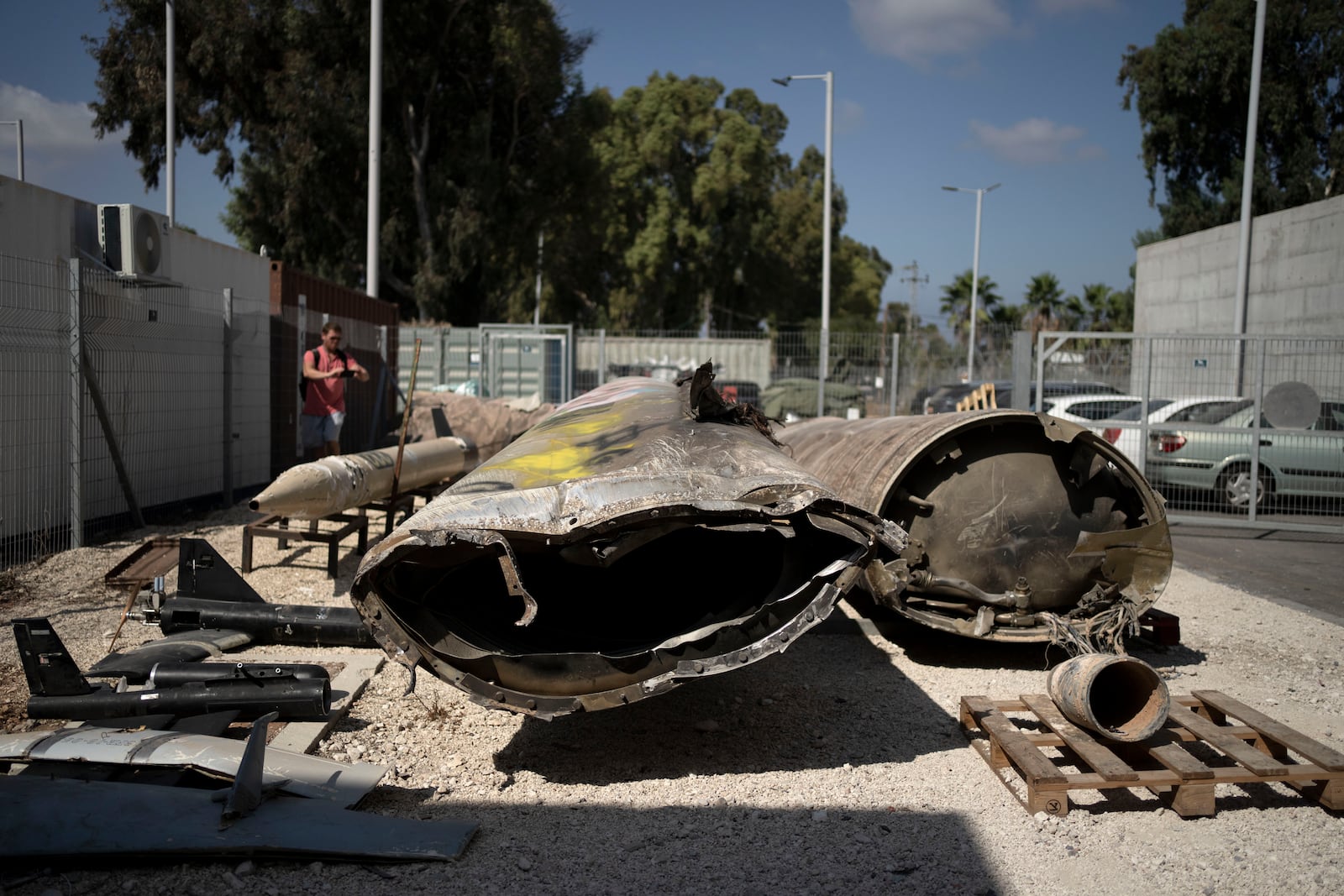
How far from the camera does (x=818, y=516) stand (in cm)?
366

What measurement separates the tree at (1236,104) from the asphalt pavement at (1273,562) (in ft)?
82.3

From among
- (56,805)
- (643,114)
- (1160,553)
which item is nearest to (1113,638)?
(1160,553)

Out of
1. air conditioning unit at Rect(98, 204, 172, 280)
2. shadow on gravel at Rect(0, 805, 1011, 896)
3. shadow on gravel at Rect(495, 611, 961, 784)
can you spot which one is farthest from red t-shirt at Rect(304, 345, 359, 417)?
shadow on gravel at Rect(0, 805, 1011, 896)

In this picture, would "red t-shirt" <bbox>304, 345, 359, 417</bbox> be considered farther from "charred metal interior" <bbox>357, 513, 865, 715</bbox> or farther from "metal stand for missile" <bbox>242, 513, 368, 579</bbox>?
"charred metal interior" <bbox>357, 513, 865, 715</bbox>

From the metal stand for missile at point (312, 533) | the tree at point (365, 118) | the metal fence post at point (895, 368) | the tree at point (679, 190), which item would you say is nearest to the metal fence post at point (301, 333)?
the metal stand for missile at point (312, 533)

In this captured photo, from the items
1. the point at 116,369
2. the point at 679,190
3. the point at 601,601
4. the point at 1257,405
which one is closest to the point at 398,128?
the point at 679,190

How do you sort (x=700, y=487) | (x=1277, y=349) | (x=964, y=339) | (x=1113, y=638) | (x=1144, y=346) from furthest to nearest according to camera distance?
(x=964, y=339) < (x=1277, y=349) < (x=1144, y=346) < (x=1113, y=638) < (x=700, y=487)

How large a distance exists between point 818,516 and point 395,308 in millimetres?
14593

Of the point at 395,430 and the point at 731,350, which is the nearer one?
the point at 395,430

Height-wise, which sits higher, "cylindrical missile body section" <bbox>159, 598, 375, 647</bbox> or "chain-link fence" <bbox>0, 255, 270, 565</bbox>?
"chain-link fence" <bbox>0, 255, 270, 565</bbox>

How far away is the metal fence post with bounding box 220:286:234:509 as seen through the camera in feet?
32.3

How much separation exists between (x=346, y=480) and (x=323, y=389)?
2781 mm

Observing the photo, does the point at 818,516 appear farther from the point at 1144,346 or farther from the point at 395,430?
the point at 395,430

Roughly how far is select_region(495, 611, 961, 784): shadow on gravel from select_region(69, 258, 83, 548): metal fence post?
17.5 ft
